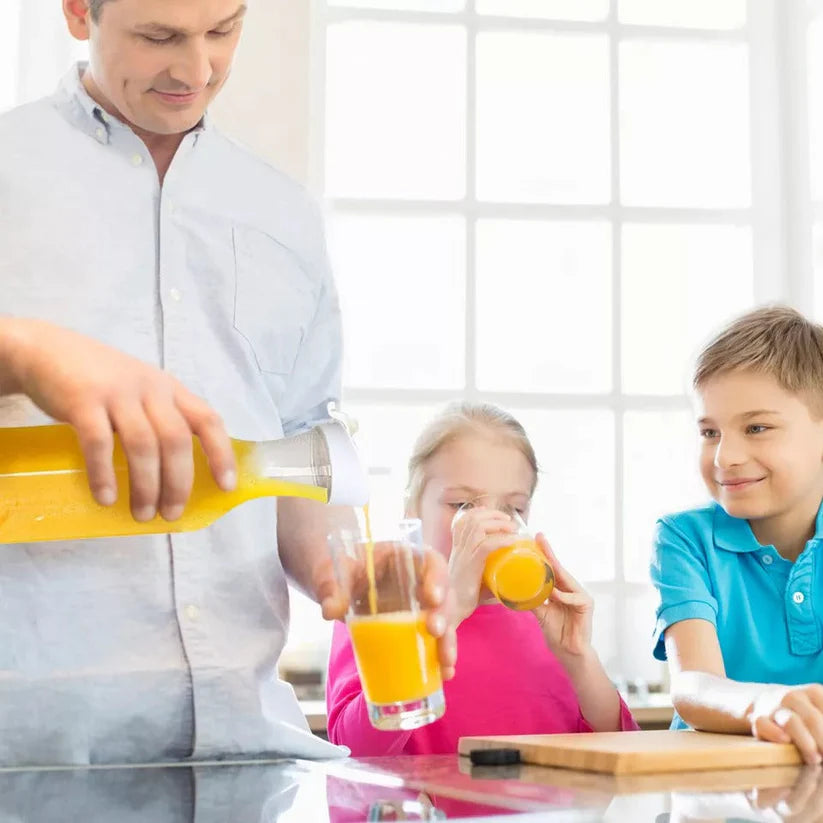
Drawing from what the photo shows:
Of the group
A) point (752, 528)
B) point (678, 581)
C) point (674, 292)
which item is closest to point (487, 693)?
point (678, 581)

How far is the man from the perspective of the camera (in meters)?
1.20

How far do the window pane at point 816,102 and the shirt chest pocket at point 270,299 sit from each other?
1.73 metres

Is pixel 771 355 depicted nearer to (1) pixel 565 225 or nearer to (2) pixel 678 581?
(2) pixel 678 581

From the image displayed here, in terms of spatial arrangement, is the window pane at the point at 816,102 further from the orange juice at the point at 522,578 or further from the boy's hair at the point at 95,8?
the boy's hair at the point at 95,8

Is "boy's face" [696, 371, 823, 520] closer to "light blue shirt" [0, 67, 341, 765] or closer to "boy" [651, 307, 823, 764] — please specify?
"boy" [651, 307, 823, 764]

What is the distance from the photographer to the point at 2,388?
2.80 feet

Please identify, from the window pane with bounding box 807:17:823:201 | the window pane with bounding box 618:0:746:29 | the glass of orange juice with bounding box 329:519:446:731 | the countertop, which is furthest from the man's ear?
the window pane with bounding box 807:17:823:201

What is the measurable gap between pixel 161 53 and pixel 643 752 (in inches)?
31.8

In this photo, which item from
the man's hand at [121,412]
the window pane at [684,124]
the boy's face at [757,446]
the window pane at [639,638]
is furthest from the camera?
the window pane at [684,124]

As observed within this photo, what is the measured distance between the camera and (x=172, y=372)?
4.17ft

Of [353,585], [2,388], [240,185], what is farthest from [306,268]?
[2,388]

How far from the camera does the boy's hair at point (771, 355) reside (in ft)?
5.59

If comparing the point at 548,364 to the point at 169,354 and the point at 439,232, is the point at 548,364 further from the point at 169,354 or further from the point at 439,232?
the point at 169,354

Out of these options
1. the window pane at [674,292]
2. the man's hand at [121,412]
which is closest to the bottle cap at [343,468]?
the man's hand at [121,412]
